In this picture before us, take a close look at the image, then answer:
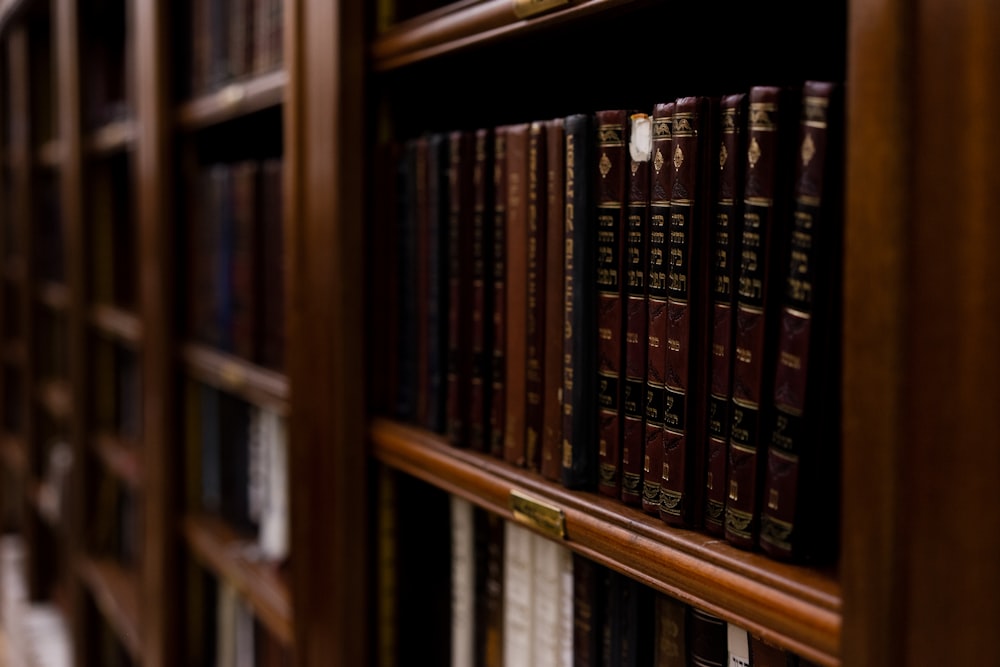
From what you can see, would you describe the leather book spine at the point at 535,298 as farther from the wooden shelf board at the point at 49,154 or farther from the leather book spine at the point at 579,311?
the wooden shelf board at the point at 49,154

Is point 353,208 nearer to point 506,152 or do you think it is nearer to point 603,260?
point 506,152

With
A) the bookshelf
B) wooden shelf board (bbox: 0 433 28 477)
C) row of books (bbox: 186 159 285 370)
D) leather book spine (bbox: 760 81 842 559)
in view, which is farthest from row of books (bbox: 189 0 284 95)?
wooden shelf board (bbox: 0 433 28 477)

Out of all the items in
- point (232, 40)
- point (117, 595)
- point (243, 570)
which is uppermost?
point (232, 40)

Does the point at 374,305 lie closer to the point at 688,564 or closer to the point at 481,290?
the point at 481,290

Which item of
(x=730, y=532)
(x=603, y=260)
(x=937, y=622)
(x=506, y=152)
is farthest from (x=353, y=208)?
(x=937, y=622)

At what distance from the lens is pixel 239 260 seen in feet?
4.49

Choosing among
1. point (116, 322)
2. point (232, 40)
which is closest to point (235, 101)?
point (232, 40)

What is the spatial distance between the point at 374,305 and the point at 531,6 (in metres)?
0.40

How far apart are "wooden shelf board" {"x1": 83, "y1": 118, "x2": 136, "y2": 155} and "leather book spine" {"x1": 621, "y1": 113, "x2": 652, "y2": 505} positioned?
1313mm

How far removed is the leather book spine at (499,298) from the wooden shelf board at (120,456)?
1163mm

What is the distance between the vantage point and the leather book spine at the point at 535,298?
74 cm

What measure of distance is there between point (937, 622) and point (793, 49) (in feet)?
1.65

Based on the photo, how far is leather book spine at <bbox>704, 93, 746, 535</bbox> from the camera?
22.6 inches

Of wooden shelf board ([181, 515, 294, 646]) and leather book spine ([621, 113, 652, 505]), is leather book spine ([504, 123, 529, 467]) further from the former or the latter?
wooden shelf board ([181, 515, 294, 646])
